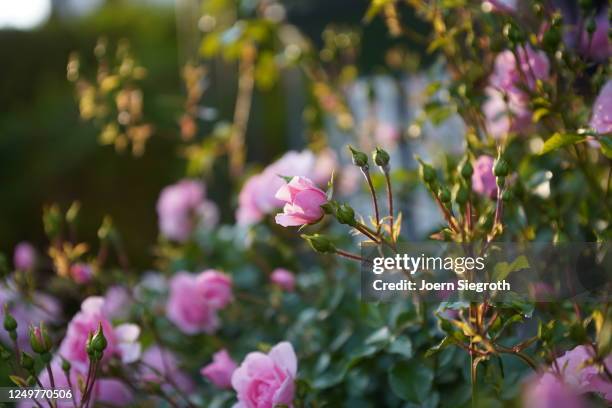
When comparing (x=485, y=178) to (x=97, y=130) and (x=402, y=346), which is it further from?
(x=97, y=130)

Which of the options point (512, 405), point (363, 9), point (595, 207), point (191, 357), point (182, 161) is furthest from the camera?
point (182, 161)

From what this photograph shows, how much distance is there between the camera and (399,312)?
0.82m

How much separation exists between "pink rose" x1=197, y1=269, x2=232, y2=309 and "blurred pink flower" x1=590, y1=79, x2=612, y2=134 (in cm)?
53

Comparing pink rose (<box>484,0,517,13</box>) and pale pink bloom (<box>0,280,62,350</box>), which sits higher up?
pink rose (<box>484,0,517,13</box>)

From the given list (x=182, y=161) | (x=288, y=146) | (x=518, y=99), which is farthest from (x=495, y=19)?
(x=182, y=161)

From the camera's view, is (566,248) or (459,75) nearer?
(566,248)

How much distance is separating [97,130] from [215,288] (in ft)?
9.32

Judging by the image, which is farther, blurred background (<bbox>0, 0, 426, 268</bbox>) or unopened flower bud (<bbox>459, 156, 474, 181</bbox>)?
blurred background (<bbox>0, 0, 426, 268</bbox>)

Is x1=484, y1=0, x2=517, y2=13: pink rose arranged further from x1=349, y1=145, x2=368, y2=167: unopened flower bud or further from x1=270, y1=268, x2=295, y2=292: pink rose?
x1=270, y1=268, x2=295, y2=292: pink rose

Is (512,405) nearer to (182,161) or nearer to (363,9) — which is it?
(363,9)

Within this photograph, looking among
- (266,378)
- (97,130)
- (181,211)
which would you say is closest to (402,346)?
(266,378)

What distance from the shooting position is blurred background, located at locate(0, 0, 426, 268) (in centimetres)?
215

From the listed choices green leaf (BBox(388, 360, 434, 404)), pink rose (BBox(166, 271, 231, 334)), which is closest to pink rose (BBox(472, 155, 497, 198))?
green leaf (BBox(388, 360, 434, 404))

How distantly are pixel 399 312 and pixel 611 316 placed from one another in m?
0.24
